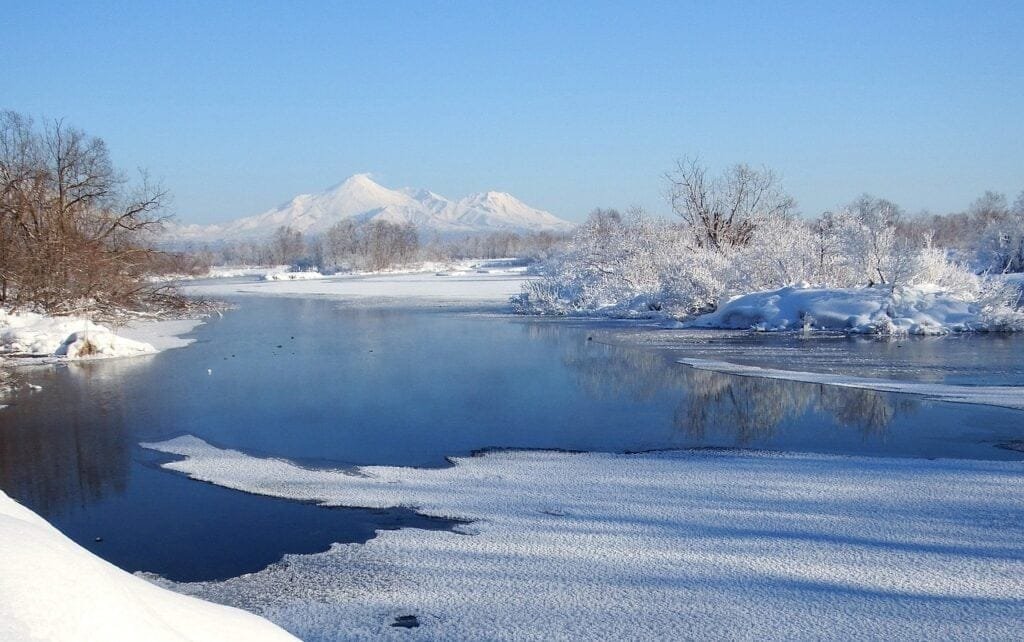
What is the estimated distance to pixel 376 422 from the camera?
11.2 metres

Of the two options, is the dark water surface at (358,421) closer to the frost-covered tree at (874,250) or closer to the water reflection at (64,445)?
the water reflection at (64,445)

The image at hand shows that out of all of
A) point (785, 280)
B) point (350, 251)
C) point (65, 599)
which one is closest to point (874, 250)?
point (785, 280)

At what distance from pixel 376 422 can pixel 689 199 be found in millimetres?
28868

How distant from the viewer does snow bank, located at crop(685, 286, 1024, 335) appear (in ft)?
70.6

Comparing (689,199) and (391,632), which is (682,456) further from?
(689,199)

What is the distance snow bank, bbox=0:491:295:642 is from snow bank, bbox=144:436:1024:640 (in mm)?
2648

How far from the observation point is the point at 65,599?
1961 millimetres

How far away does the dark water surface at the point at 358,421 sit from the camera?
7062mm

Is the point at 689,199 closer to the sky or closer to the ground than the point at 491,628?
closer to the sky

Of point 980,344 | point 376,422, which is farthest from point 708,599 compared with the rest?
point 980,344

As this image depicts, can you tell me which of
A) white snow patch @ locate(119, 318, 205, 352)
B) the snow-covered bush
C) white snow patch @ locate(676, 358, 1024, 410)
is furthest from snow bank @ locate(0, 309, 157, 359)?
the snow-covered bush

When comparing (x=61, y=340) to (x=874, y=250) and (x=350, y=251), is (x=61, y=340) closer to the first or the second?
(x=874, y=250)

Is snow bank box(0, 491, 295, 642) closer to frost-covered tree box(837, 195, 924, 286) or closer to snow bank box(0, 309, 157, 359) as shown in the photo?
snow bank box(0, 309, 157, 359)

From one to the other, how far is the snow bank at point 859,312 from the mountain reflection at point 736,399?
8217mm
